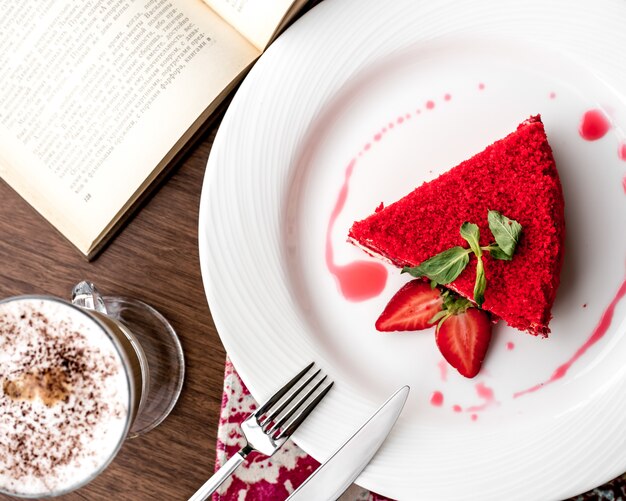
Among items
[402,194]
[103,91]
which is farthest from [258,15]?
[402,194]

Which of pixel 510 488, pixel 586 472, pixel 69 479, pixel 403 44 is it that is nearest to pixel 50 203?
pixel 69 479

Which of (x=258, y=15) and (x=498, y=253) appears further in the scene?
(x=258, y=15)

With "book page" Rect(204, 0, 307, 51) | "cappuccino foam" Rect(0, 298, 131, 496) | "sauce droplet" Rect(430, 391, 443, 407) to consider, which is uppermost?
"book page" Rect(204, 0, 307, 51)

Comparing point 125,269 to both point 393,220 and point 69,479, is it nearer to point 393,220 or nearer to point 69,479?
point 69,479

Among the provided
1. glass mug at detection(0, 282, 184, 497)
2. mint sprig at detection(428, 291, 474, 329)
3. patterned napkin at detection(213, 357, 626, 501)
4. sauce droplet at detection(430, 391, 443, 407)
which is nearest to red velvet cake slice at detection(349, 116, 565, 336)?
mint sprig at detection(428, 291, 474, 329)

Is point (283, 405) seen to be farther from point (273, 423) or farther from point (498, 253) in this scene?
point (498, 253)

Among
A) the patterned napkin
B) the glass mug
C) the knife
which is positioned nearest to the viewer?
the glass mug

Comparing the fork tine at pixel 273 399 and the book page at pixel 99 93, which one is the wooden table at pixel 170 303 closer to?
the book page at pixel 99 93

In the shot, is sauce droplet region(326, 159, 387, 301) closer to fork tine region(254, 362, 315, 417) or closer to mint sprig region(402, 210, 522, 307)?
mint sprig region(402, 210, 522, 307)

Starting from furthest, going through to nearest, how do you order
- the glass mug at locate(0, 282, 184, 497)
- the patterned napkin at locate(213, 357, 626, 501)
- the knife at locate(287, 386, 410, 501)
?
the patterned napkin at locate(213, 357, 626, 501) → the knife at locate(287, 386, 410, 501) → the glass mug at locate(0, 282, 184, 497)
